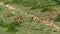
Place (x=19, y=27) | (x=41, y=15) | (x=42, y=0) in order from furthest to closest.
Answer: (x=42, y=0) < (x=41, y=15) < (x=19, y=27)

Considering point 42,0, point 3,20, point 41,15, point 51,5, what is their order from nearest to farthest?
point 3,20 → point 41,15 → point 51,5 → point 42,0

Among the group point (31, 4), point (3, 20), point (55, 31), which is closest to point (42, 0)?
point (31, 4)

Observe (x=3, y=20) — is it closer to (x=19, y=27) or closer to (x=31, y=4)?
(x=19, y=27)

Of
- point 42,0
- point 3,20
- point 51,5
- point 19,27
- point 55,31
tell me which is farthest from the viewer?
point 42,0

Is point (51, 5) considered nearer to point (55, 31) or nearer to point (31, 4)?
point (31, 4)

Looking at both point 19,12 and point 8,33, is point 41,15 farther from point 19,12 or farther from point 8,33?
point 8,33

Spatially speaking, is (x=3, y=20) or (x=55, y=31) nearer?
(x=55, y=31)

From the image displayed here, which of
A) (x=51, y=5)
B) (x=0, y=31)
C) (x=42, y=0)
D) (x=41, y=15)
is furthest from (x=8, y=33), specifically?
(x=42, y=0)

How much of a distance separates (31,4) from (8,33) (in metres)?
8.17

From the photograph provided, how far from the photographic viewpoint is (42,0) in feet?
75.8

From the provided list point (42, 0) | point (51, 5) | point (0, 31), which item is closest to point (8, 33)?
point (0, 31)

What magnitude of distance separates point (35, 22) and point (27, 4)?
6407 mm

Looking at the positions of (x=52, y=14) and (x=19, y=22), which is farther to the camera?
(x=52, y=14)

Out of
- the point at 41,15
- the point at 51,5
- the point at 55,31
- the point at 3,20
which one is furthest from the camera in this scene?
the point at 51,5
